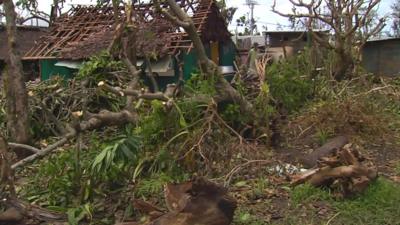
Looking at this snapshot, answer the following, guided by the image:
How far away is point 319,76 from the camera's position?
962 centimetres

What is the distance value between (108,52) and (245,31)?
2396cm

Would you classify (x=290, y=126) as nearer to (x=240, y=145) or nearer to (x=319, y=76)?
(x=240, y=145)

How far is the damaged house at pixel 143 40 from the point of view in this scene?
12039 mm

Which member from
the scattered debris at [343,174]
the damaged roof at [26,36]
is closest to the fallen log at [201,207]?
the scattered debris at [343,174]

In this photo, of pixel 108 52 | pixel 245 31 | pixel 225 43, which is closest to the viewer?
pixel 108 52

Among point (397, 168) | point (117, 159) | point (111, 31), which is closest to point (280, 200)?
point (117, 159)

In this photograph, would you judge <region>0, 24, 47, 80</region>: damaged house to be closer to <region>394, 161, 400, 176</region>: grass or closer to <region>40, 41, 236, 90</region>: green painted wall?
<region>40, 41, 236, 90</region>: green painted wall

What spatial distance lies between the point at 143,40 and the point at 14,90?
16.4ft

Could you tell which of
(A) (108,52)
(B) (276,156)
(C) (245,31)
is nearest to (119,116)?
(B) (276,156)

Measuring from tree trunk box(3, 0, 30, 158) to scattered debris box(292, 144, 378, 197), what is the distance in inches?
162

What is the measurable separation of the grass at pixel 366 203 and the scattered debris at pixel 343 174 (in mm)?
84

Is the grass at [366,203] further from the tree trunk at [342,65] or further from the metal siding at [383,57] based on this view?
the metal siding at [383,57]

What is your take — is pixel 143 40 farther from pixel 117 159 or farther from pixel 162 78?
pixel 117 159

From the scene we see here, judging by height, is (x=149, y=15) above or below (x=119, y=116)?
above
